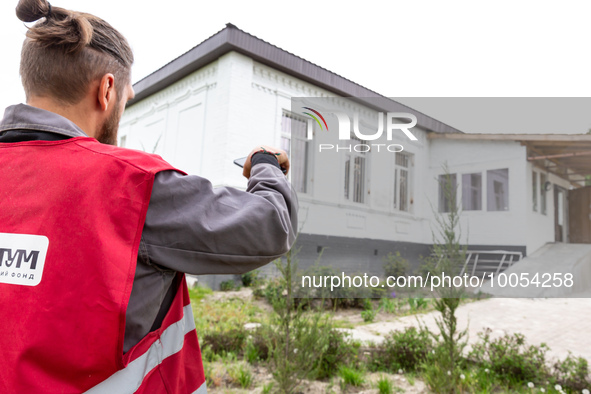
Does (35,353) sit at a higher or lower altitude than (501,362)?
higher

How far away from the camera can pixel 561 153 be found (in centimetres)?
738

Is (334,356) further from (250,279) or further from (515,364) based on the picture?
(250,279)

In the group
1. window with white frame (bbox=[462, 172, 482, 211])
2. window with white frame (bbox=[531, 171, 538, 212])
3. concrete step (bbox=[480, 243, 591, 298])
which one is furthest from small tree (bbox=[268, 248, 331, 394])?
window with white frame (bbox=[531, 171, 538, 212])

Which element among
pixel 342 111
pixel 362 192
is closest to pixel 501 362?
pixel 362 192

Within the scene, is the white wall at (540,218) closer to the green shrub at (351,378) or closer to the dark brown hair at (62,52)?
the green shrub at (351,378)

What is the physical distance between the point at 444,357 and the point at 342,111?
888 centimetres

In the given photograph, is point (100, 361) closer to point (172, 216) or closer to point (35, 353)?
point (35, 353)

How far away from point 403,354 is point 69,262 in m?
4.42

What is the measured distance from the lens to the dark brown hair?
100 cm

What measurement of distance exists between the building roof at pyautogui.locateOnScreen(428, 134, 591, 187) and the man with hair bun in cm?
783

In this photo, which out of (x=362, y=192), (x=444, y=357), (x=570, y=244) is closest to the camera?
(x=444, y=357)

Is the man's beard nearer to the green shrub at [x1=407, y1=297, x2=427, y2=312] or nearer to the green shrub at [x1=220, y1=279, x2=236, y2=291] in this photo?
the green shrub at [x1=407, y1=297, x2=427, y2=312]

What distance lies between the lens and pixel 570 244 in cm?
641

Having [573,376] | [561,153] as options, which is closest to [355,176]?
[561,153]
